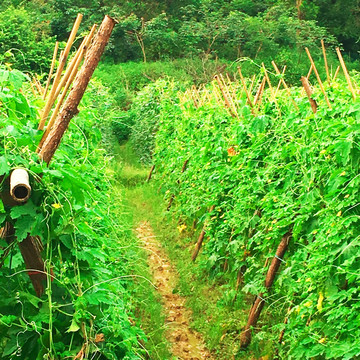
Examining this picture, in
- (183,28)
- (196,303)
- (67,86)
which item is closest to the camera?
(67,86)

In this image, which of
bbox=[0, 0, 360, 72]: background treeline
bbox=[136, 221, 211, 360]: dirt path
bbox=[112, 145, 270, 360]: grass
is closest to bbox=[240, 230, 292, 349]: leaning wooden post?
bbox=[112, 145, 270, 360]: grass

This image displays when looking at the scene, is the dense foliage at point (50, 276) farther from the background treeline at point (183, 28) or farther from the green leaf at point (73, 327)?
the background treeline at point (183, 28)

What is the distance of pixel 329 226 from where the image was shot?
373 cm

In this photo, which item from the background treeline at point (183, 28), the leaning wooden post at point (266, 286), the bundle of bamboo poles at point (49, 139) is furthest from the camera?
the background treeline at point (183, 28)

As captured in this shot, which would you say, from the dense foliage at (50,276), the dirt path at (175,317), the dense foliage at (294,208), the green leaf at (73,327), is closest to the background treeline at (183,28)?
the dirt path at (175,317)

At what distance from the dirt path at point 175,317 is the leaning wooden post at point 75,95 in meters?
1.62

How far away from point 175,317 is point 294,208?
2359 mm

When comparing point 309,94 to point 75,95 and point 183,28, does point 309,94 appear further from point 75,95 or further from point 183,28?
point 183,28

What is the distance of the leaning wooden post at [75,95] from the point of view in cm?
276

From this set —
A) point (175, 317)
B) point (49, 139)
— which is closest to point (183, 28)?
point (175, 317)

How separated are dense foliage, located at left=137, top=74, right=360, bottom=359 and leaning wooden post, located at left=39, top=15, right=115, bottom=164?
5.97 feet

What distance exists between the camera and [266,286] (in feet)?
16.0

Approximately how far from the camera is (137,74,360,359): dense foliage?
3598 mm

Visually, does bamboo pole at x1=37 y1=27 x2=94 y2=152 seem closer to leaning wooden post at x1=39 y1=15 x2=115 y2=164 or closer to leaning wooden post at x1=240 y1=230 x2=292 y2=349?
leaning wooden post at x1=39 y1=15 x2=115 y2=164
